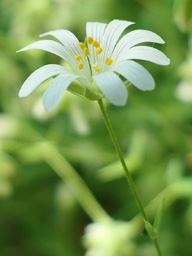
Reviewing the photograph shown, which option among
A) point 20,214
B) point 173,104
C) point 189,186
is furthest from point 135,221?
point 20,214

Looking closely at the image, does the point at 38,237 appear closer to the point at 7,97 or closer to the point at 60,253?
the point at 60,253

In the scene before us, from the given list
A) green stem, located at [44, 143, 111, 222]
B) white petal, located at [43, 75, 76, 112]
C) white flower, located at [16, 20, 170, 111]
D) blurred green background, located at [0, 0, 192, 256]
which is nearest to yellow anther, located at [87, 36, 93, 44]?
white flower, located at [16, 20, 170, 111]

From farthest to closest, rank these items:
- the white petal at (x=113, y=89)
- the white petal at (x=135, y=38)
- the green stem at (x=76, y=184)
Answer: the green stem at (x=76, y=184) → the white petal at (x=135, y=38) → the white petal at (x=113, y=89)

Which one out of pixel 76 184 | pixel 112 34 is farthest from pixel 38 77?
pixel 76 184

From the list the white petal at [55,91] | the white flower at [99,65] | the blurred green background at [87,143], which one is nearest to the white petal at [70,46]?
A: the white flower at [99,65]

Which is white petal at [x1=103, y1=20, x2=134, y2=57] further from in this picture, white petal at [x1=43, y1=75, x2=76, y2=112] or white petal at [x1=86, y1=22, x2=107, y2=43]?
white petal at [x1=43, y1=75, x2=76, y2=112]

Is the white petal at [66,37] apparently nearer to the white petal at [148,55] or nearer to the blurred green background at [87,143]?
the white petal at [148,55]

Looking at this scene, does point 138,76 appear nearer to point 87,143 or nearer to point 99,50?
point 99,50
